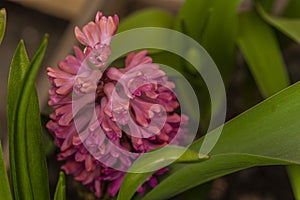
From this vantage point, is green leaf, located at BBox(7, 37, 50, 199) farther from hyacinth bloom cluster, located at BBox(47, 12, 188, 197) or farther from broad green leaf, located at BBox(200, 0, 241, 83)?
broad green leaf, located at BBox(200, 0, 241, 83)

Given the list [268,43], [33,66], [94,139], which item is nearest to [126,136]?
[94,139]

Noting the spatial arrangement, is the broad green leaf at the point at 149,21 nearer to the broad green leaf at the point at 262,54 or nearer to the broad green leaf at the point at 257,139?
the broad green leaf at the point at 262,54

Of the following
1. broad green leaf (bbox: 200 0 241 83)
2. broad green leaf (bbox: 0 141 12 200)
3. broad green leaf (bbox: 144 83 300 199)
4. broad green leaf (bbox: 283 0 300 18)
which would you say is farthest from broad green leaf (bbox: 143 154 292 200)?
broad green leaf (bbox: 283 0 300 18)

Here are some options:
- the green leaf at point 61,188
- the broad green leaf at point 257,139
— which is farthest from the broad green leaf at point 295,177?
the green leaf at point 61,188

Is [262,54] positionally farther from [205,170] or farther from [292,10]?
[205,170]

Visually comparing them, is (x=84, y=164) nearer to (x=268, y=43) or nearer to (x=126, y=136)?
(x=126, y=136)
